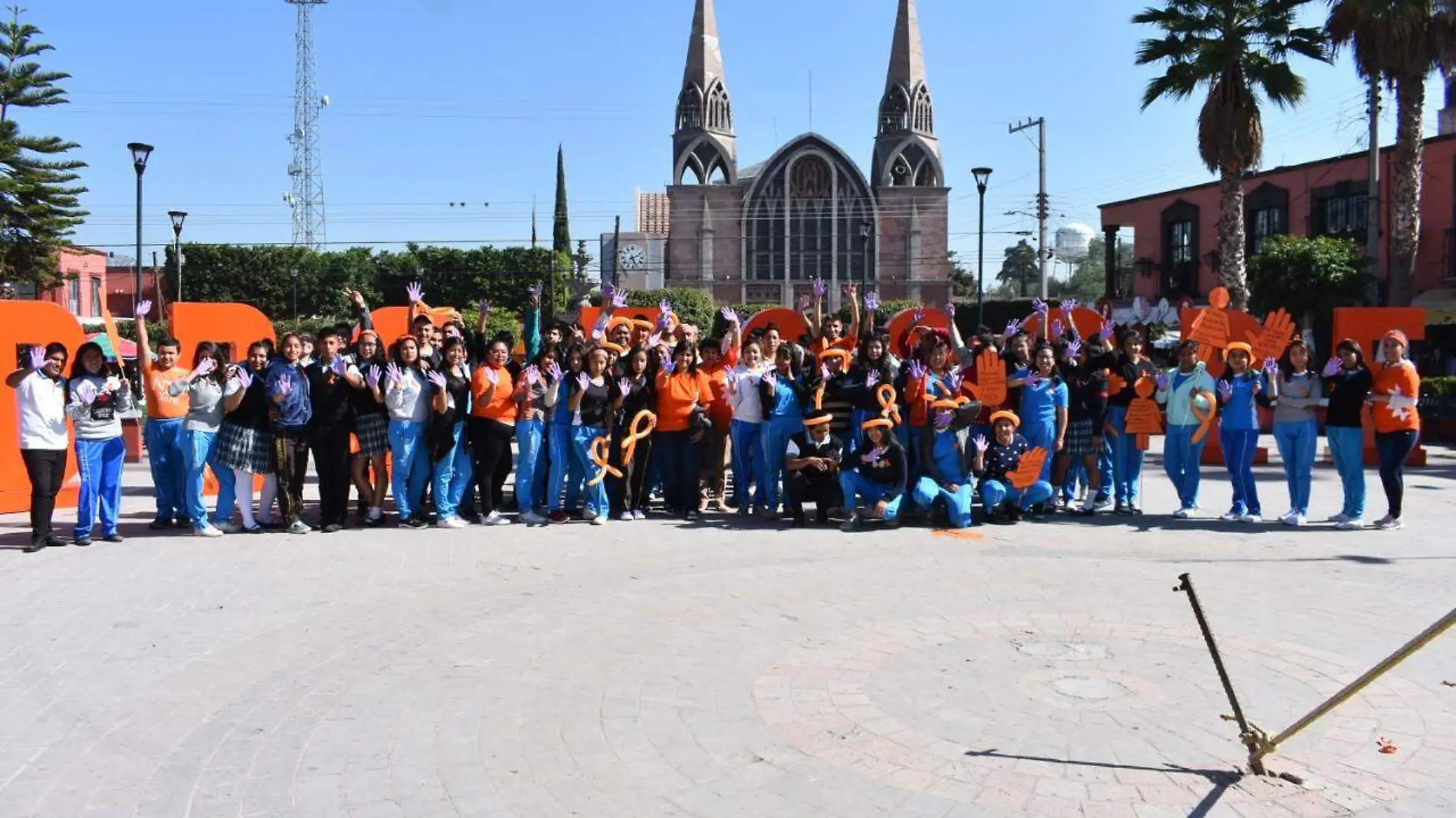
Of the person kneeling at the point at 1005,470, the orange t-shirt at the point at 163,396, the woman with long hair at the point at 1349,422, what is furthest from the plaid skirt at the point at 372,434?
the woman with long hair at the point at 1349,422

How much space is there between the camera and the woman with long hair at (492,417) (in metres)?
10.1

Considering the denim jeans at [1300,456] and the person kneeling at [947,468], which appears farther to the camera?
the denim jeans at [1300,456]

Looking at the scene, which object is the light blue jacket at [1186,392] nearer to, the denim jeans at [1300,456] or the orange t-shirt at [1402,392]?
the denim jeans at [1300,456]

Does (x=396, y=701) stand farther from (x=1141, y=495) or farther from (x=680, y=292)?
(x=680, y=292)

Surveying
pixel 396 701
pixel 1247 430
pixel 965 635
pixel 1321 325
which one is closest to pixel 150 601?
pixel 396 701

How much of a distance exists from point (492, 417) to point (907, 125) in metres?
79.1

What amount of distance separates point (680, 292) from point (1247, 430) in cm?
5916

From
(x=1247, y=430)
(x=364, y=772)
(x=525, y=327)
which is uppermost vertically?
(x=525, y=327)

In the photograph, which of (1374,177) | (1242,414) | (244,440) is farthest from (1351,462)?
(1374,177)

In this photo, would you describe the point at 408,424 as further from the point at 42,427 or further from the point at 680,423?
A: the point at 42,427

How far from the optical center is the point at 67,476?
469 inches

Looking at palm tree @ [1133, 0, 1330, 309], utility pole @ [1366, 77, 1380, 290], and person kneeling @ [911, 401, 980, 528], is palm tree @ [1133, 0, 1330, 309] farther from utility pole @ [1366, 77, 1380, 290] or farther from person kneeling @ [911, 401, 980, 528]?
person kneeling @ [911, 401, 980, 528]

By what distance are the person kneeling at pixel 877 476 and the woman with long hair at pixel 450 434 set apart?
11.6 feet

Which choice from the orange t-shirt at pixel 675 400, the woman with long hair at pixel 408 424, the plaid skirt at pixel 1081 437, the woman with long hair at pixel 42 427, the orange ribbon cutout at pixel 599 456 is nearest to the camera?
the woman with long hair at pixel 42 427
